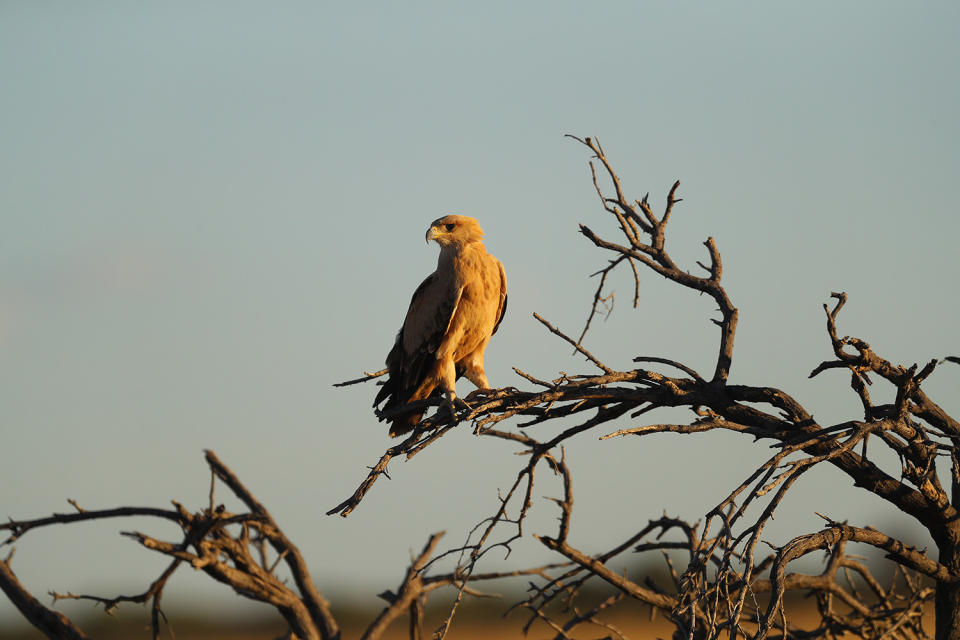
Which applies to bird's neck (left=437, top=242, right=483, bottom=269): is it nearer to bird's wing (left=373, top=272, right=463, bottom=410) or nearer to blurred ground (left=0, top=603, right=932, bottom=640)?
bird's wing (left=373, top=272, right=463, bottom=410)

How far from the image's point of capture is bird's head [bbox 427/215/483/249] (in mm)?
6438

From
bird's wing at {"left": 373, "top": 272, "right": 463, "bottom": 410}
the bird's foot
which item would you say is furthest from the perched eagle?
the bird's foot

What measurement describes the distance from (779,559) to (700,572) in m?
0.30

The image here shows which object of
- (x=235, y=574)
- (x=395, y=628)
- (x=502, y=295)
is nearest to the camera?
(x=235, y=574)

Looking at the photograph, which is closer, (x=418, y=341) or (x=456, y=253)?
(x=418, y=341)

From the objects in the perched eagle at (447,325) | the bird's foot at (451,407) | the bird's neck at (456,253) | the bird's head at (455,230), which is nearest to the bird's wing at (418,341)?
the perched eagle at (447,325)

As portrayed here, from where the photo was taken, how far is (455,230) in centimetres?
649

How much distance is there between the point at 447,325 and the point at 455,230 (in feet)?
2.62

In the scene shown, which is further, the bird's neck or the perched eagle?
the bird's neck

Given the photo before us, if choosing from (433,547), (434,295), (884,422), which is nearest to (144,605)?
(433,547)

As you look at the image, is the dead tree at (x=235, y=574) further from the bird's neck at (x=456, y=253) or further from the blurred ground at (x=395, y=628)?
the blurred ground at (x=395, y=628)

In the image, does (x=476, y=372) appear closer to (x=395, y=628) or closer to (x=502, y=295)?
(x=502, y=295)

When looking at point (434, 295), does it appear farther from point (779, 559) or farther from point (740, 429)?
point (779, 559)

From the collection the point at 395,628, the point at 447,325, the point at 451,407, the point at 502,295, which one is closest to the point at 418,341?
the point at 447,325
